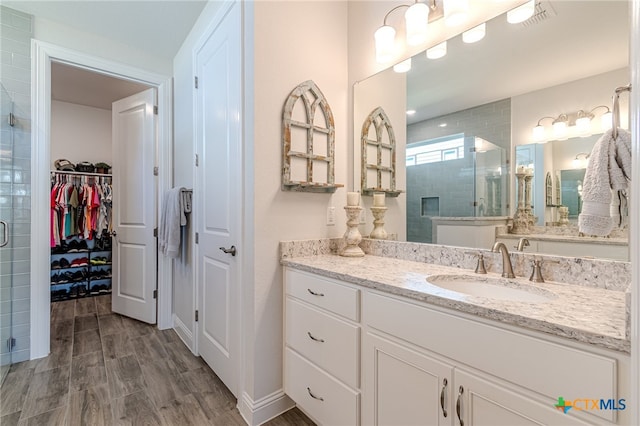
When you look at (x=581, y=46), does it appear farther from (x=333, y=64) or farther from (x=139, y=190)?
(x=139, y=190)

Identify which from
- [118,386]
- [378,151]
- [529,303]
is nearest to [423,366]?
[529,303]

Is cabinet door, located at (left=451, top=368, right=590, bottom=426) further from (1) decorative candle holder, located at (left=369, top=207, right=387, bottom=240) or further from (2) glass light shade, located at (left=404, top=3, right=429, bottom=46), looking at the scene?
(2) glass light shade, located at (left=404, top=3, right=429, bottom=46)

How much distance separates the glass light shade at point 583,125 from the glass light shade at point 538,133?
0.11 meters

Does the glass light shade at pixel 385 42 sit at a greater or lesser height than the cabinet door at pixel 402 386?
greater

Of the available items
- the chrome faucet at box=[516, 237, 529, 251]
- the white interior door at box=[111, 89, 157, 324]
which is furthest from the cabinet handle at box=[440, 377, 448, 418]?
the white interior door at box=[111, 89, 157, 324]

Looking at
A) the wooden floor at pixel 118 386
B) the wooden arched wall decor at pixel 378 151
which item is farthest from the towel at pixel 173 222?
the wooden arched wall decor at pixel 378 151

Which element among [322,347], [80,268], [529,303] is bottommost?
[80,268]

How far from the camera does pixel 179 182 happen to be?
2836 millimetres

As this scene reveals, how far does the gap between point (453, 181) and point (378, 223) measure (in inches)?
21.6

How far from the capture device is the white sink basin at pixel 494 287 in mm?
1092

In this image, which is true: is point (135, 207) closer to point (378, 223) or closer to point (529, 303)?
point (378, 223)

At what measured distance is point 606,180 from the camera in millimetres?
928

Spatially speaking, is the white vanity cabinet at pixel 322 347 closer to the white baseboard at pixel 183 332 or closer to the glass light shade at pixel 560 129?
the glass light shade at pixel 560 129

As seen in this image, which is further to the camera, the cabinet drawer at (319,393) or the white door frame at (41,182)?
the white door frame at (41,182)
